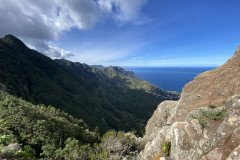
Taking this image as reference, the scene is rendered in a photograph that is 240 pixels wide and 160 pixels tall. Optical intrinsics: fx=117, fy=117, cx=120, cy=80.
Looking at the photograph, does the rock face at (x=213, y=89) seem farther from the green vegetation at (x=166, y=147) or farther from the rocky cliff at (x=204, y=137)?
the green vegetation at (x=166, y=147)

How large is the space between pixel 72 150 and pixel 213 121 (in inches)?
593

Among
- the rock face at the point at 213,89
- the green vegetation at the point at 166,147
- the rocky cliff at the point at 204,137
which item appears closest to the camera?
the rocky cliff at the point at 204,137

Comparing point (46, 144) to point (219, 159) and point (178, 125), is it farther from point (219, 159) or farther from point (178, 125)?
point (219, 159)

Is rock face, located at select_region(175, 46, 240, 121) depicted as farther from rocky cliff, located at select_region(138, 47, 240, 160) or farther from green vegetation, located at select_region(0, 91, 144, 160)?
green vegetation, located at select_region(0, 91, 144, 160)

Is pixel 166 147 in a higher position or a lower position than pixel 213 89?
lower

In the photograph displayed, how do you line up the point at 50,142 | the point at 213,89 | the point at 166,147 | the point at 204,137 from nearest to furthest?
the point at 204,137 < the point at 166,147 < the point at 50,142 < the point at 213,89

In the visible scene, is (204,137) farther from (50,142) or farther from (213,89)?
(50,142)

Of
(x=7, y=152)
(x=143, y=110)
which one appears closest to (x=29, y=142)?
(x=7, y=152)

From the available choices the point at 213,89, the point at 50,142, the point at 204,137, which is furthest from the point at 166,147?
the point at 50,142

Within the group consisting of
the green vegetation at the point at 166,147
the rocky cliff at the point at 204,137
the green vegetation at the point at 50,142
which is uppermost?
the rocky cliff at the point at 204,137

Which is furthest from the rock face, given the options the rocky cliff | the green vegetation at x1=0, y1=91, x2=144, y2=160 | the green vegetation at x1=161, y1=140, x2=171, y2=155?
the green vegetation at x1=0, y1=91, x2=144, y2=160

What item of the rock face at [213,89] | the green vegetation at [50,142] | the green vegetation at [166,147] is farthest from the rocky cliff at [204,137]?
the green vegetation at [50,142]

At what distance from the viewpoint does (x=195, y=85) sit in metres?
21.6

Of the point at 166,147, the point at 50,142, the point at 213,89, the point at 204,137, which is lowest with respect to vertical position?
the point at 50,142
